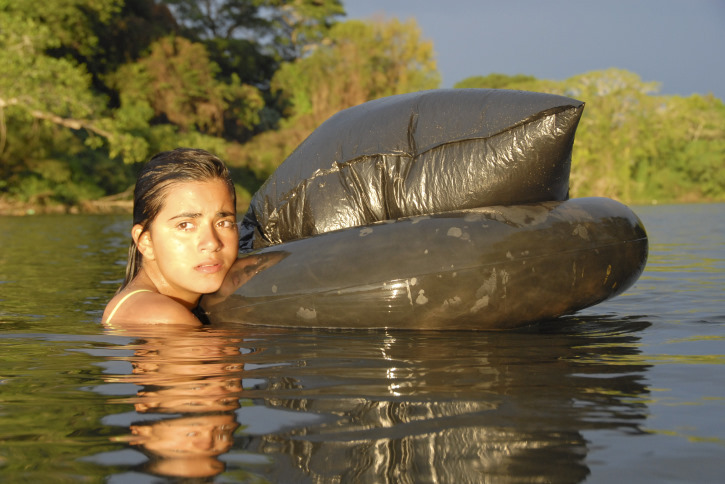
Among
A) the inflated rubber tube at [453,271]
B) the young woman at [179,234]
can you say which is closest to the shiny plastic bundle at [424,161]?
the inflated rubber tube at [453,271]

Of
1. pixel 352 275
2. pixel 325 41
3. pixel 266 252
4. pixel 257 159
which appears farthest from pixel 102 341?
pixel 325 41

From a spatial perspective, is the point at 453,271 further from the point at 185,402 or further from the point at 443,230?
the point at 185,402

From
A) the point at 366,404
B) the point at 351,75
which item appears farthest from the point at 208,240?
the point at 351,75

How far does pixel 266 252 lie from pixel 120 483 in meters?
2.26

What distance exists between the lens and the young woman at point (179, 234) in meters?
3.43

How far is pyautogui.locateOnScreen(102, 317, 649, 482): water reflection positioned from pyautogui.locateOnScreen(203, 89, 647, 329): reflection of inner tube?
0.80 feet

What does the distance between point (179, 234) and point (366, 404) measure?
168cm

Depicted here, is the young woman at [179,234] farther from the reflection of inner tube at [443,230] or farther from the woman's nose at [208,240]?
the reflection of inner tube at [443,230]

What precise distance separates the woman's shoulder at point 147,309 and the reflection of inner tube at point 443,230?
7.6 inches

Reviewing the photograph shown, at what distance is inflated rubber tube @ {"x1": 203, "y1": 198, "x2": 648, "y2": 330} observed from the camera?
130 inches

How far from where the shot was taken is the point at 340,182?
12.4 feet

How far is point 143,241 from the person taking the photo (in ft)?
11.8

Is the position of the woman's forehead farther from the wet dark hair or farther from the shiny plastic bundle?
the shiny plastic bundle

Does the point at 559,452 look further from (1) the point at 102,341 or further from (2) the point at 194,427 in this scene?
(1) the point at 102,341
